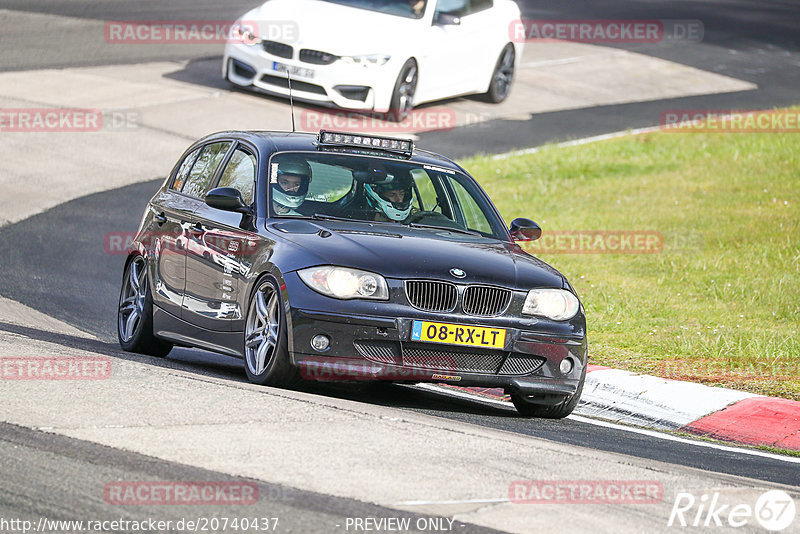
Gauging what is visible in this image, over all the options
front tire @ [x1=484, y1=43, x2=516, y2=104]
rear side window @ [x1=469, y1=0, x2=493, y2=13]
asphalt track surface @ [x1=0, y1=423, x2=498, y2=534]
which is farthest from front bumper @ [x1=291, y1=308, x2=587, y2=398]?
front tire @ [x1=484, y1=43, x2=516, y2=104]

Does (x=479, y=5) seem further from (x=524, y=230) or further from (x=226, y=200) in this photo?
(x=226, y=200)

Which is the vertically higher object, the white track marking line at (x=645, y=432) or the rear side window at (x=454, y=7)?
the rear side window at (x=454, y=7)

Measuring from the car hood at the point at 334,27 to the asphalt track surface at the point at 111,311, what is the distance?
3.91 meters

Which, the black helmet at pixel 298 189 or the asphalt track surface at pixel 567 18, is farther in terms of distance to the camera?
the asphalt track surface at pixel 567 18

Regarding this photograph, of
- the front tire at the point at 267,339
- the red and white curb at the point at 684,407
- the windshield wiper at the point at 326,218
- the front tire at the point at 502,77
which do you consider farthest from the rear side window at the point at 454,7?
the front tire at the point at 267,339

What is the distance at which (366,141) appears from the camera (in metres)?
9.84

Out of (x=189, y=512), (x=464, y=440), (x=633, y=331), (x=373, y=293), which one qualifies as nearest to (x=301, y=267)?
(x=373, y=293)

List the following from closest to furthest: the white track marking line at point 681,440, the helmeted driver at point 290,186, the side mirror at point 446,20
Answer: the white track marking line at point 681,440, the helmeted driver at point 290,186, the side mirror at point 446,20

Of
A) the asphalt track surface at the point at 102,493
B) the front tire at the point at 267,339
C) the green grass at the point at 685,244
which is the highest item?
the asphalt track surface at the point at 102,493

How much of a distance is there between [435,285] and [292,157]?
5.62ft

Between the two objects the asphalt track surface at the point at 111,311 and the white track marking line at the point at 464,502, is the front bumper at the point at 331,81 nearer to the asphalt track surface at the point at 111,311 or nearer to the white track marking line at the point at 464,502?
the asphalt track surface at the point at 111,311

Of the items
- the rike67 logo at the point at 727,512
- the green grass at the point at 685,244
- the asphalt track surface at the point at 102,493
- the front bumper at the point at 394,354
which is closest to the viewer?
the asphalt track surface at the point at 102,493

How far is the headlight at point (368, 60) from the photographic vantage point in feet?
67.8

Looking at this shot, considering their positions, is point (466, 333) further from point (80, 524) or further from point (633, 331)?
point (633, 331)
